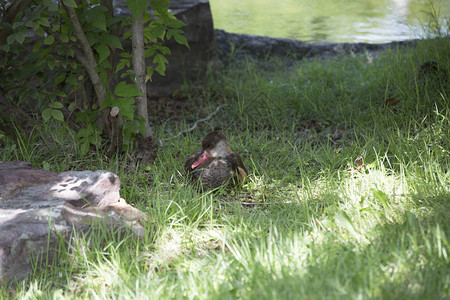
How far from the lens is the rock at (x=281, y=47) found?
20.2 feet

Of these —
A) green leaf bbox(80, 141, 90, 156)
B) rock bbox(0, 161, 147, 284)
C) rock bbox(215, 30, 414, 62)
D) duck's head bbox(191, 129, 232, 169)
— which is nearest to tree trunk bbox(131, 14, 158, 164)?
green leaf bbox(80, 141, 90, 156)

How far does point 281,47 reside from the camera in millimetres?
6324

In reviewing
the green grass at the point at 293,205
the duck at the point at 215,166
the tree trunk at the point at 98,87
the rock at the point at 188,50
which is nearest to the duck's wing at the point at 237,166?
the duck at the point at 215,166

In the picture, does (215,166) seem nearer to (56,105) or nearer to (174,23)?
(174,23)

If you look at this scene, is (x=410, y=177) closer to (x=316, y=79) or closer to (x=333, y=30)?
(x=316, y=79)

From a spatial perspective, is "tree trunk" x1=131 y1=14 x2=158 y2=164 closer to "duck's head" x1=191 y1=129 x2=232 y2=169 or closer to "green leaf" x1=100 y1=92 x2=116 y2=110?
"green leaf" x1=100 y1=92 x2=116 y2=110

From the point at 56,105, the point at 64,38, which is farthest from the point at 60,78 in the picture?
the point at 64,38

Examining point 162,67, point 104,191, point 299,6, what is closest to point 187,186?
point 104,191

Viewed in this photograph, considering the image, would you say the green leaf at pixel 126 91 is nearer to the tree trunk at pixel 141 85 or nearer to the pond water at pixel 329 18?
the tree trunk at pixel 141 85

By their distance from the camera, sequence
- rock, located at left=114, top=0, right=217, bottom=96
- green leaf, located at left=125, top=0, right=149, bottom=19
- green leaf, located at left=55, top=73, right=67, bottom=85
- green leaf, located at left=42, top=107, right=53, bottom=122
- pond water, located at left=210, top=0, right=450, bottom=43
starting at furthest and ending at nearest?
pond water, located at left=210, top=0, right=450, bottom=43
rock, located at left=114, top=0, right=217, bottom=96
green leaf, located at left=55, top=73, right=67, bottom=85
green leaf, located at left=42, top=107, right=53, bottom=122
green leaf, located at left=125, top=0, right=149, bottom=19

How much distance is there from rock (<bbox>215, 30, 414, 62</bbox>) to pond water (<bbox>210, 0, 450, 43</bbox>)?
0.42m

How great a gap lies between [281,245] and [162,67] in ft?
5.77

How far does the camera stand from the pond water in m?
6.85

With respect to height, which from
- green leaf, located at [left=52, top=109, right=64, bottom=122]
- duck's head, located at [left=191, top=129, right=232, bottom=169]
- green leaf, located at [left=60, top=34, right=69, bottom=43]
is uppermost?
green leaf, located at [left=60, top=34, right=69, bottom=43]
